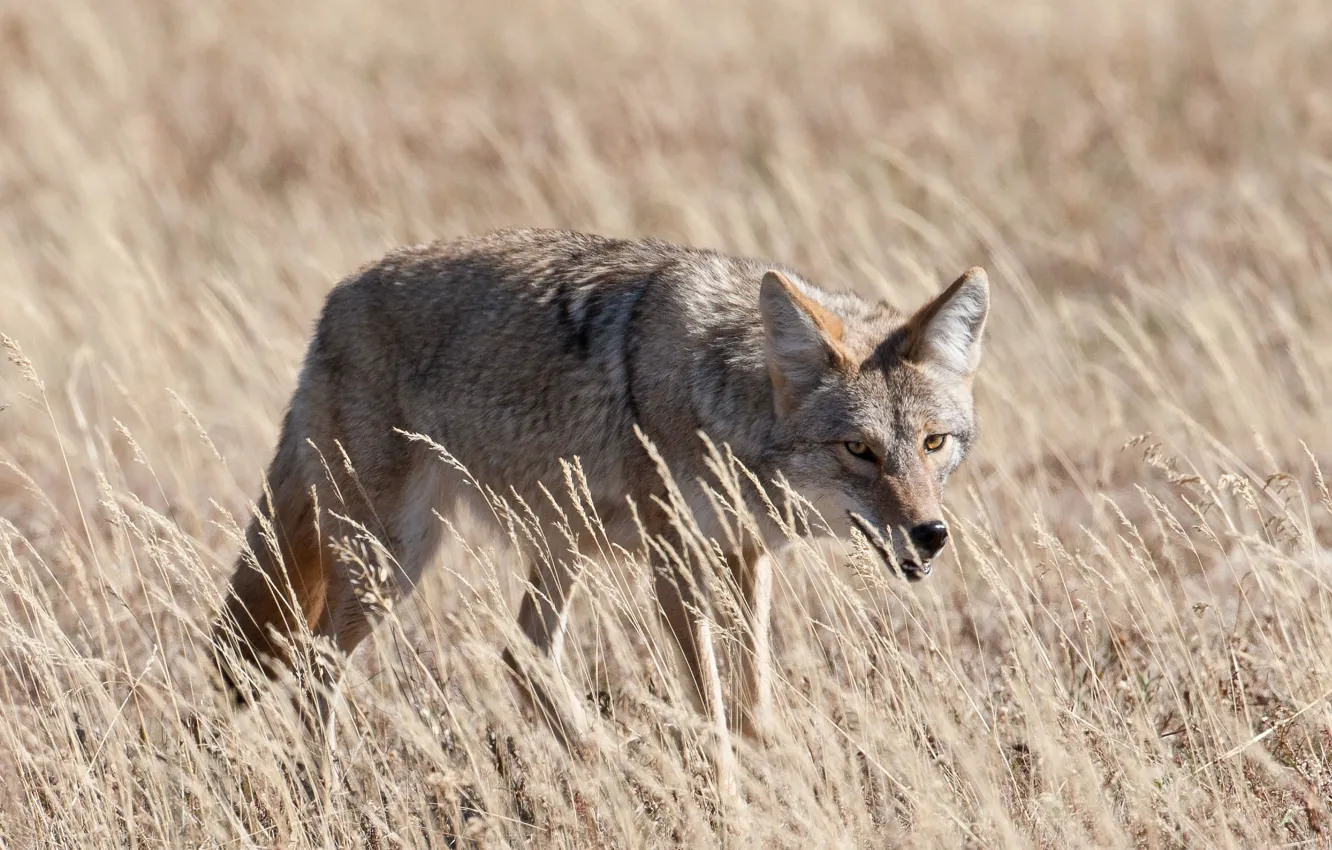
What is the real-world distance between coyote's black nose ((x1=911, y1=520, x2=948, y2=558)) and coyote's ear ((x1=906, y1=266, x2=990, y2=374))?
71 cm

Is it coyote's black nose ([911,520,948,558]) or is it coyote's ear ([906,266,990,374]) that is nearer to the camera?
coyote's black nose ([911,520,948,558])

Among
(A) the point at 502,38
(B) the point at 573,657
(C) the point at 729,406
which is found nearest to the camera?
(C) the point at 729,406

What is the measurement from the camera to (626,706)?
4809 mm

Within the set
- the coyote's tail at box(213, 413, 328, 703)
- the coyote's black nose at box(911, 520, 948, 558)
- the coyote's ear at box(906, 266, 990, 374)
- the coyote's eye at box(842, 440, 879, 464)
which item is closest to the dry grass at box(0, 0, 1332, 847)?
the coyote's black nose at box(911, 520, 948, 558)

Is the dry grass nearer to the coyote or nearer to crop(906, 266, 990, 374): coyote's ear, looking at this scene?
the coyote

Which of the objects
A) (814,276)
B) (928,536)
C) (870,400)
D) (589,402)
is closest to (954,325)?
(870,400)

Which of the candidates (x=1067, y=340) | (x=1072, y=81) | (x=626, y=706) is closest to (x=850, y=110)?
(x=1072, y=81)

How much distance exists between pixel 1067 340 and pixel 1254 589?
3.05 m

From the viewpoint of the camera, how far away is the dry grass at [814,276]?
3645 mm

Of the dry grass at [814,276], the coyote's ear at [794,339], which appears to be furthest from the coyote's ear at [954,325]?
the dry grass at [814,276]

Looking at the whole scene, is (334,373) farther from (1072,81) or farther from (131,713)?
(1072,81)

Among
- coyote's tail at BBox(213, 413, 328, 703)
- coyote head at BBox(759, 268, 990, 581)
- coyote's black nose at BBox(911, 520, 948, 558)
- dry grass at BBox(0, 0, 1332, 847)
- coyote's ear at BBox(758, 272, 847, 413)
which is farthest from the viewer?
coyote's tail at BBox(213, 413, 328, 703)

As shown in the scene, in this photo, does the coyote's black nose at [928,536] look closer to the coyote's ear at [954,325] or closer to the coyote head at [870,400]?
the coyote head at [870,400]

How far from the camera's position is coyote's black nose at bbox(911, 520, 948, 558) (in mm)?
3975
